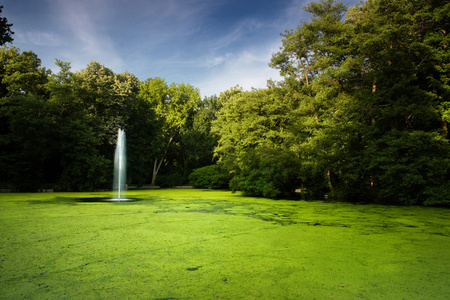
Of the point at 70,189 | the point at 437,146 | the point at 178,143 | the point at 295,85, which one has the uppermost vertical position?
the point at 295,85

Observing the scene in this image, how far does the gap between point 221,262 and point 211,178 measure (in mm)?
20773

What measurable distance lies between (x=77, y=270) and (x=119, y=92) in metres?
18.2

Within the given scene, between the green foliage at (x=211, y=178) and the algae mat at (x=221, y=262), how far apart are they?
17.9 metres

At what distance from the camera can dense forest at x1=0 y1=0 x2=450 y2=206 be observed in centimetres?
1036

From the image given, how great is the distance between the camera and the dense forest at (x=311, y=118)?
1036 cm

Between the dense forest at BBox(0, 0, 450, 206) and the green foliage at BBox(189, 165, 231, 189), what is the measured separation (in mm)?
144

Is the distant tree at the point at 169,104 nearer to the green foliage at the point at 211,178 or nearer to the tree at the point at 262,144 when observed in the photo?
the green foliage at the point at 211,178

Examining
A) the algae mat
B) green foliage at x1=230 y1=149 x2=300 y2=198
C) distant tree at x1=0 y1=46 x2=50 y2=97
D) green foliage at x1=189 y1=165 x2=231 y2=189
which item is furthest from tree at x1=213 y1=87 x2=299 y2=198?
distant tree at x1=0 y1=46 x2=50 y2=97

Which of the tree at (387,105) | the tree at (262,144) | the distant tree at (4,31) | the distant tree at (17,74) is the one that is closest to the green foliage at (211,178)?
the tree at (262,144)

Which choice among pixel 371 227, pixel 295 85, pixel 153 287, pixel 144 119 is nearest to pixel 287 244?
pixel 153 287

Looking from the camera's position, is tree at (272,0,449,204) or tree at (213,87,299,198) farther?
tree at (213,87,299,198)

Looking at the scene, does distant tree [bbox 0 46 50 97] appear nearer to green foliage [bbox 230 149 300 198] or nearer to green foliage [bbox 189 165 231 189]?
green foliage [bbox 189 165 231 189]

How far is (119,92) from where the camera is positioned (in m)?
19.0

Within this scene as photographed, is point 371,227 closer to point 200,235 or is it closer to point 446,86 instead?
point 200,235
